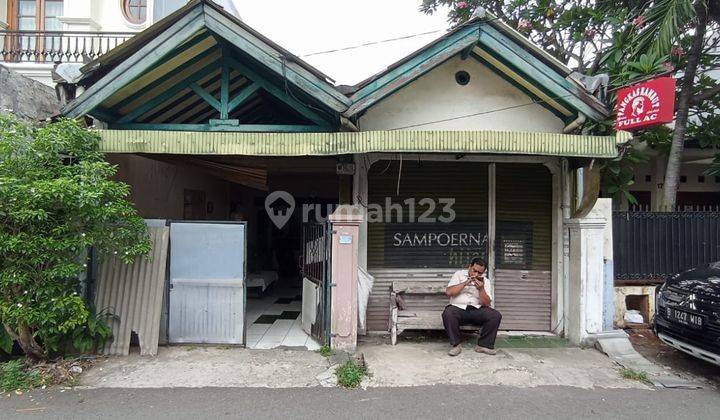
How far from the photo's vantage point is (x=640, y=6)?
7.47 meters

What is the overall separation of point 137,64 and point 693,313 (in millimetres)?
6809

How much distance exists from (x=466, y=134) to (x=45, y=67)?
846cm

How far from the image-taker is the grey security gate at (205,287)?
532cm

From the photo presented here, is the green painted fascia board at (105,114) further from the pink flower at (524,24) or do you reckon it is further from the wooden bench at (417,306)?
the pink flower at (524,24)

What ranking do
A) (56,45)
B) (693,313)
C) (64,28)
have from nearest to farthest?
(693,313) < (56,45) < (64,28)

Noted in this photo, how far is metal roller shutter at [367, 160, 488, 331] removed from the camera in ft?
20.0

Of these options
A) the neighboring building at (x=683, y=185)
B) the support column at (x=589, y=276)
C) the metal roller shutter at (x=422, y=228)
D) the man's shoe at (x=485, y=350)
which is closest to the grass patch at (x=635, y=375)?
the support column at (x=589, y=276)

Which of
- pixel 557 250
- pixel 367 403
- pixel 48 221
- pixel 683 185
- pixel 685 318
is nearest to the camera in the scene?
pixel 367 403

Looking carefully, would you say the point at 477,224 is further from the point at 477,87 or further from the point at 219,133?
the point at 219,133

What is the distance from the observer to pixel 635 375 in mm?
4637

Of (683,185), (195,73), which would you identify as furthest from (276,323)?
(683,185)

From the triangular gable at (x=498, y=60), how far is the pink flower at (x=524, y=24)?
4.29m

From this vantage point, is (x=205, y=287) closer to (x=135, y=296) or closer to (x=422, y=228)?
(x=135, y=296)

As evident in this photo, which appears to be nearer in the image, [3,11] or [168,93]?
[168,93]
